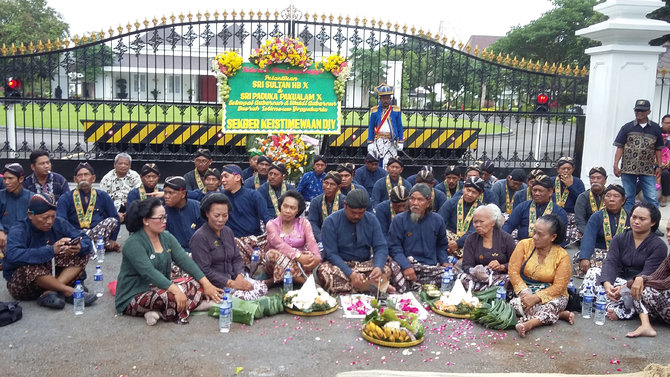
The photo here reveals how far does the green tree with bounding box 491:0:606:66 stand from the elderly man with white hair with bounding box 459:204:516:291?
88.6ft

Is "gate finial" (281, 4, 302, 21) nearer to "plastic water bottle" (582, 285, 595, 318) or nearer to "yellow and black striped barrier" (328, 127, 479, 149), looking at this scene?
"yellow and black striped barrier" (328, 127, 479, 149)

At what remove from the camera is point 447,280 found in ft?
21.5

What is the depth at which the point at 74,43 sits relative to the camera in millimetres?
12023

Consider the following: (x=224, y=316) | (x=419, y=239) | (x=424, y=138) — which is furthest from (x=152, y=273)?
(x=424, y=138)

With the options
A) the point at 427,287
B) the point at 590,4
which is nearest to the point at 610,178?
the point at 427,287

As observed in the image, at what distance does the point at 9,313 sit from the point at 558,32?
31592 mm

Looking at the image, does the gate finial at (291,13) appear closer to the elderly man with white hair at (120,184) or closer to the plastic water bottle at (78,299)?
the elderly man with white hair at (120,184)

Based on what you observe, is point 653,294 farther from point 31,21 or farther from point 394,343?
point 31,21

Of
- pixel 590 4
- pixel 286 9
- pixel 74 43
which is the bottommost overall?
pixel 74 43

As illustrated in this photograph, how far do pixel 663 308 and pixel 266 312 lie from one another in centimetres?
353

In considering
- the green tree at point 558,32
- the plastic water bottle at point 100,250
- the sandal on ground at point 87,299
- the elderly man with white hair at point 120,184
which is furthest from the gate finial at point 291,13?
the green tree at point 558,32

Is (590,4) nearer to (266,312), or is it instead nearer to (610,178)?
(610,178)

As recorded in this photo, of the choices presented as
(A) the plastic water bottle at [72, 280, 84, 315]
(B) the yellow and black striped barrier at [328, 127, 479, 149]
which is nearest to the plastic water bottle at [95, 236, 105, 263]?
(A) the plastic water bottle at [72, 280, 84, 315]

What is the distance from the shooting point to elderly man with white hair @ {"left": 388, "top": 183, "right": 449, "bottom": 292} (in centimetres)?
674
